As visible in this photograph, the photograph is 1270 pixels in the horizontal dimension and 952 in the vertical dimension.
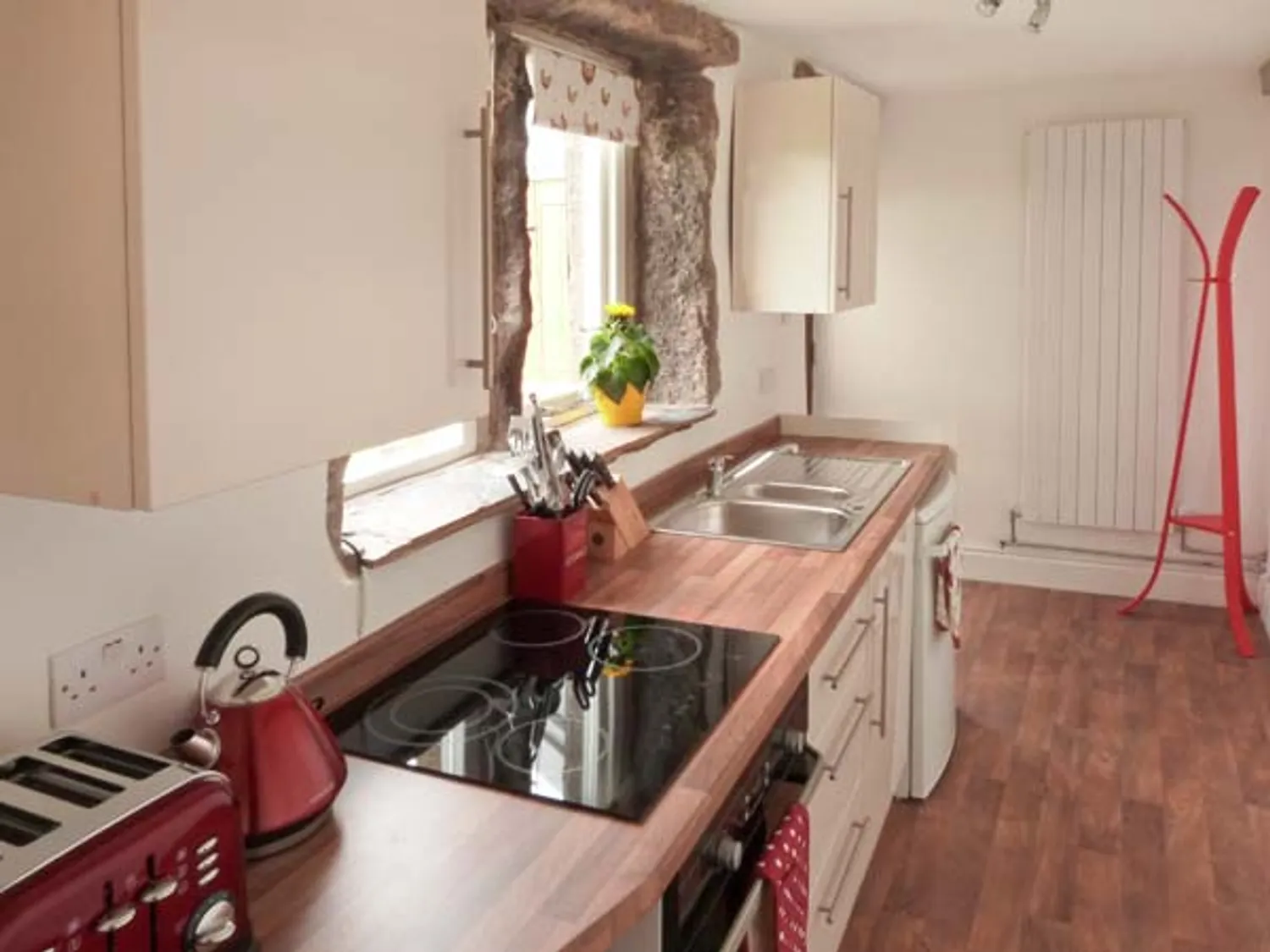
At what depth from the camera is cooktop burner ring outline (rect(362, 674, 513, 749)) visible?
1539 millimetres

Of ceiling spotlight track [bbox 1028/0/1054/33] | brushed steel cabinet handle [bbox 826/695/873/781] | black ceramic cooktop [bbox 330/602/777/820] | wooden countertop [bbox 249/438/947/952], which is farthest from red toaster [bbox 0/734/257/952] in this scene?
ceiling spotlight track [bbox 1028/0/1054/33]

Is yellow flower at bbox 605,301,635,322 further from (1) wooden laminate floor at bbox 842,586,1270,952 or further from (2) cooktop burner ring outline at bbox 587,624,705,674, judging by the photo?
(1) wooden laminate floor at bbox 842,586,1270,952

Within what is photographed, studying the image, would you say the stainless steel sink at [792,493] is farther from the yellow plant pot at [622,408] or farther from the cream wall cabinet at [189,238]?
the cream wall cabinet at [189,238]

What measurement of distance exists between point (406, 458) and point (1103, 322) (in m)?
3.45

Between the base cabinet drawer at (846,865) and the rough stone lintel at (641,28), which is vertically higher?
the rough stone lintel at (641,28)

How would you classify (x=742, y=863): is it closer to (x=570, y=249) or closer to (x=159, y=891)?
(x=159, y=891)

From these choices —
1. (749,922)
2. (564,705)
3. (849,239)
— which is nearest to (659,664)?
(564,705)

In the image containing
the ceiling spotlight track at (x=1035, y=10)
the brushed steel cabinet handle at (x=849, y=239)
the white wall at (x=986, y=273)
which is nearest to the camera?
the ceiling spotlight track at (x=1035, y=10)

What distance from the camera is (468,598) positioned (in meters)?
1.99

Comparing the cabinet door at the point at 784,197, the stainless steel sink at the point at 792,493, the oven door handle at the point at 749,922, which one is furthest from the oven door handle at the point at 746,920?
the cabinet door at the point at 784,197

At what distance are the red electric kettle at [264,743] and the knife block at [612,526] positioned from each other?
3.49 ft

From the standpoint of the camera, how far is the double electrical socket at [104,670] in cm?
121

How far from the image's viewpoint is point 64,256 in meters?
0.92

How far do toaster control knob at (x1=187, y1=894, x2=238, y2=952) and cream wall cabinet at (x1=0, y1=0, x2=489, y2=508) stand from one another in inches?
14.7
